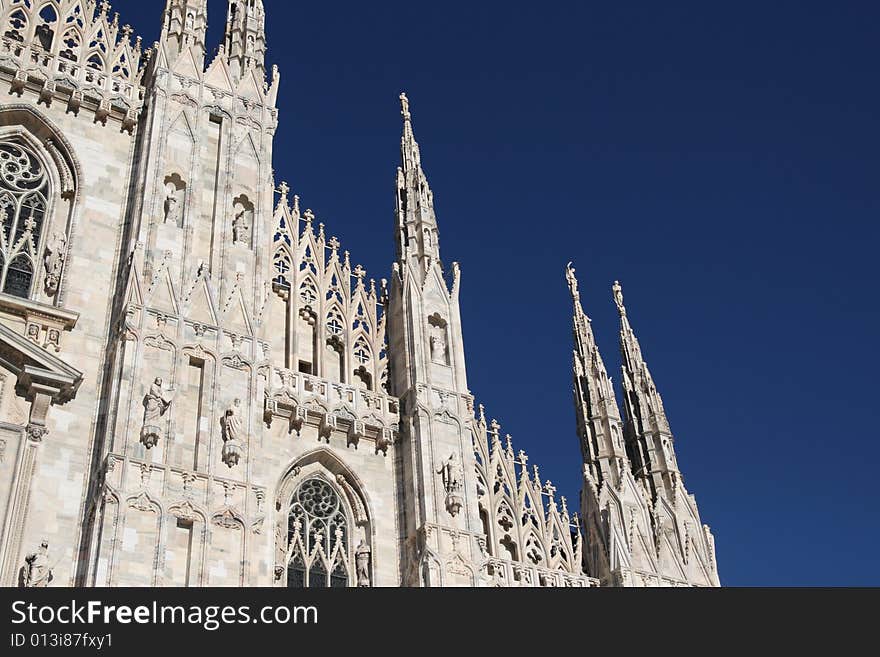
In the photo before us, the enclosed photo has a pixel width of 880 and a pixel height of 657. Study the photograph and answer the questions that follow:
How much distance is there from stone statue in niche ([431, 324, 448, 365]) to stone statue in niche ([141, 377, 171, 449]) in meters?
5.84

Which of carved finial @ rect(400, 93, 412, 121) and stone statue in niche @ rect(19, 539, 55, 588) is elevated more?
carved finial @ rect(400, 93, 412, 121)

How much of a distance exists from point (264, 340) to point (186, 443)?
8.39ft

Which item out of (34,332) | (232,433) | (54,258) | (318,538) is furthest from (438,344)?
(34,332)

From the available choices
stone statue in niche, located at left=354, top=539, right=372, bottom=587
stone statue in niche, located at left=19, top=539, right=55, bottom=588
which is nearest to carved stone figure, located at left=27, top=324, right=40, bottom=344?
stone statue in niche, located at left=19, top=539, right=55, bottom=588

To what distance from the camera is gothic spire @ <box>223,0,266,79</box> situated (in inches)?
890

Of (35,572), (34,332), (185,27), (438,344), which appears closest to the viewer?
(35,572)

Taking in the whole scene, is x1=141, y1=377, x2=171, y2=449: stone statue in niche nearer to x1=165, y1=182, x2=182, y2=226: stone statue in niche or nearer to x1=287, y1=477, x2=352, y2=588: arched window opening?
x1=287, y1=477, x2=352, y2=588: arched window opening

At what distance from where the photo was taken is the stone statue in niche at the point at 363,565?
18.4m

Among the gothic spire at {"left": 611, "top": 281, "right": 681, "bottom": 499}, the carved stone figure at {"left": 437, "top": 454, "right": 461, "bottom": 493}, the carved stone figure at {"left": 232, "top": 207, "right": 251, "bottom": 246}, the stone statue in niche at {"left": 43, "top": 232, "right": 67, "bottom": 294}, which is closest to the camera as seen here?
the stone statue in niche at {"left": 43, "top": 232, "right": 67, "bottom": 294}

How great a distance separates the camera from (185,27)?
2216 centimetres

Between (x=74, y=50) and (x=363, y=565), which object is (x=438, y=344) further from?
(x=74, y=50)

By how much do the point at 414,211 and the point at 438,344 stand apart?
3.29 m

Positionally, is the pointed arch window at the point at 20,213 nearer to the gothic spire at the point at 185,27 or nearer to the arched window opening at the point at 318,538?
the gothic spire at the point at 185,27

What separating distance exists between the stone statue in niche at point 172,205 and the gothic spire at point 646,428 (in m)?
11.4
